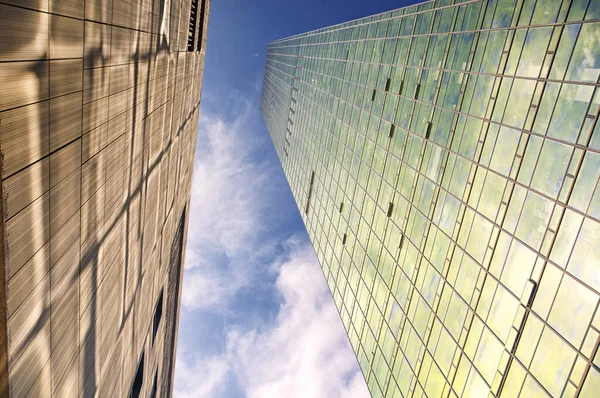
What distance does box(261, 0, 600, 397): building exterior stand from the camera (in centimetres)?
1345

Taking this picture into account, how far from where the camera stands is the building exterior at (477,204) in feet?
44.1

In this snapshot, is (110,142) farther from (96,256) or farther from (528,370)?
(528,370)

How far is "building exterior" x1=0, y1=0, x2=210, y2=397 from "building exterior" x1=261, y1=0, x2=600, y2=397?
15.6 m

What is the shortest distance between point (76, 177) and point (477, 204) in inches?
678

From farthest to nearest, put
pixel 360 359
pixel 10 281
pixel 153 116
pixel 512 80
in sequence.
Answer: pixel 360 359 → pixel 153 116 → pixel 512 80 → pixel 10 281

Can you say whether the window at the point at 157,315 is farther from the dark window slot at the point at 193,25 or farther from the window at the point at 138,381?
the dark window slot at the point at 193,25

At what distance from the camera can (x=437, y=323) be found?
21.8 m

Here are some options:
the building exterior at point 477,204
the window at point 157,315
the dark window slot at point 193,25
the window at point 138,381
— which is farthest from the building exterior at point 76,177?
the building exterior at point 477,204

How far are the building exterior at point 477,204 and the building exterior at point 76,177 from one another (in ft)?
51.3

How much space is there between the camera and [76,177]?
11016 mm

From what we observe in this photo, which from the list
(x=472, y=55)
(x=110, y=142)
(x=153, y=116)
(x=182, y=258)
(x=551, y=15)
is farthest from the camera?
(x=182, y=258)

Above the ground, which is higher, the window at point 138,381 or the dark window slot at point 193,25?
the dark window slot at point 193,25

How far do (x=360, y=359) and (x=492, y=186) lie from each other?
811 inches

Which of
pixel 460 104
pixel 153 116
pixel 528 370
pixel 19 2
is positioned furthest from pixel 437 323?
pixel 19 2
